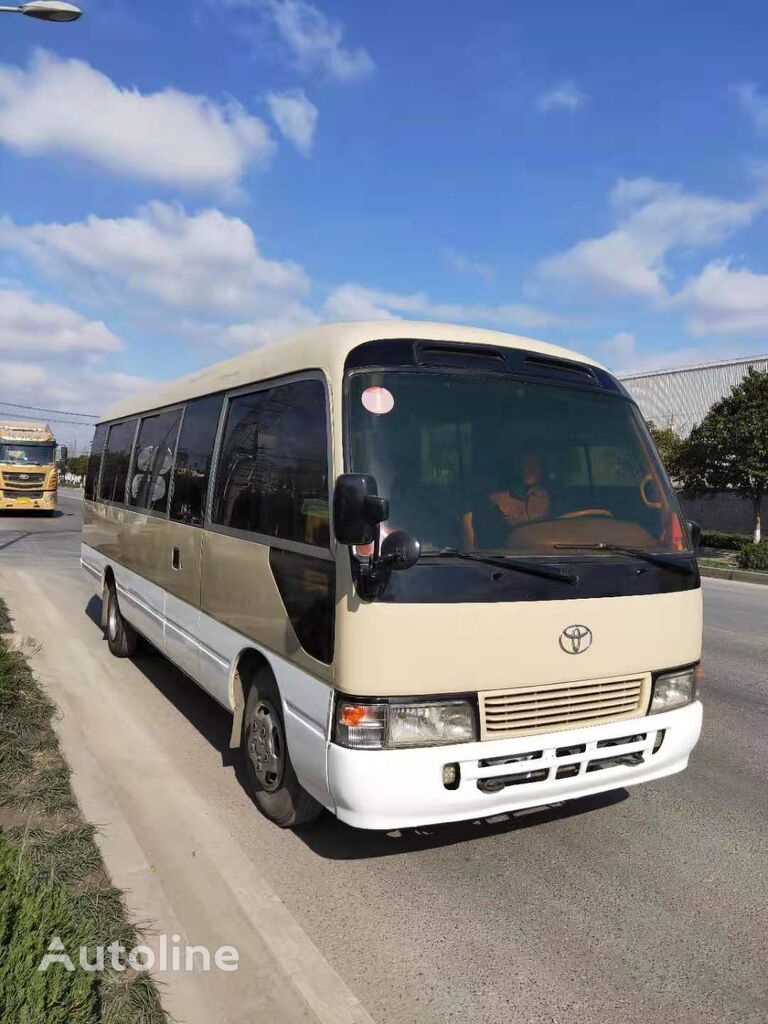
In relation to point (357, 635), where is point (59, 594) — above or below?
below

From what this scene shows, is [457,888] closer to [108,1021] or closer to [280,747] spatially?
[280,747]

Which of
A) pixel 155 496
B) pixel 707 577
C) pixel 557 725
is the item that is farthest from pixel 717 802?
pixel 707 577

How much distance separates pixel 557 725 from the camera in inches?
143

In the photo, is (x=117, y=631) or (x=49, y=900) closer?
(x=49, y=900)

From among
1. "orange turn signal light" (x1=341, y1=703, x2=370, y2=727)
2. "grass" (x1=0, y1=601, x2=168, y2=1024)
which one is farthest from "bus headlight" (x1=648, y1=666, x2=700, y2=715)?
"grass" (x1=0, y1=601, x2=168, y2=1024)

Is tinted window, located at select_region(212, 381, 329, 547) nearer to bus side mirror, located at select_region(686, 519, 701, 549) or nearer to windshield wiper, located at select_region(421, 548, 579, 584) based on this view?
windshield wiper, located at select_region(421, 548, 579, 584)

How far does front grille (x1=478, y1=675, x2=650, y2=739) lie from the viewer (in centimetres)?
348

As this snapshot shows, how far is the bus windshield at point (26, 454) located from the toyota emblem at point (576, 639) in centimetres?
2881

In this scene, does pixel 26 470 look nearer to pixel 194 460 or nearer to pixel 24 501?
pixel 24 501

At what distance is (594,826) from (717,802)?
0.88m

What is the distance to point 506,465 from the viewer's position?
12.6 feet

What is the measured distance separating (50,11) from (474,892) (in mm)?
9449

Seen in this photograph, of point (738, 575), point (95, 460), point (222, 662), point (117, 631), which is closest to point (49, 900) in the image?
point (222, 662)

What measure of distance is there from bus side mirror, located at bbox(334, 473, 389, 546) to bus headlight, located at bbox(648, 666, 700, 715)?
5.83ft
